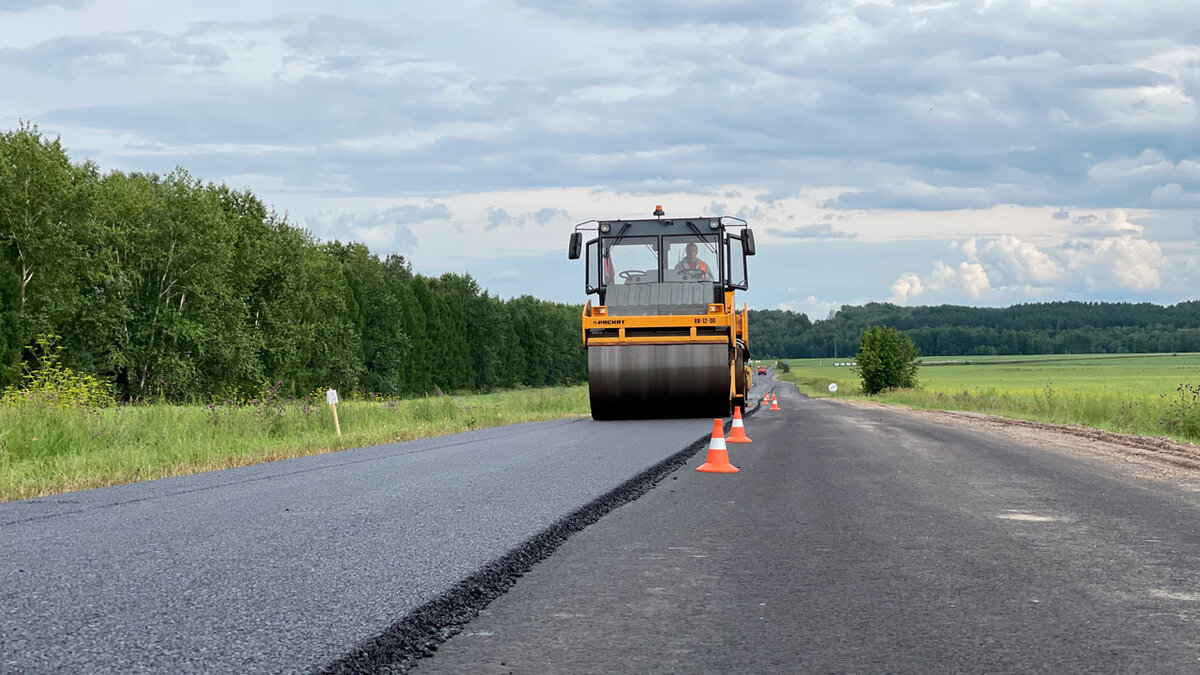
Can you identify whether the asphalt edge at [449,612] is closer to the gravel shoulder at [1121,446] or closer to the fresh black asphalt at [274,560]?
the fresh black asphalt at [274,560]

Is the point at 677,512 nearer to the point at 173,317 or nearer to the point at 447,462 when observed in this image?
the point at 447,462

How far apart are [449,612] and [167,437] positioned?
12815 mm

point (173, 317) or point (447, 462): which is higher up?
point (173, 317)

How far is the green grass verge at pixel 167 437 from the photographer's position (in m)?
11.4

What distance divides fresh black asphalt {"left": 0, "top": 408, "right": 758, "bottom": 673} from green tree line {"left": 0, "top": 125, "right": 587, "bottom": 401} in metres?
27.3

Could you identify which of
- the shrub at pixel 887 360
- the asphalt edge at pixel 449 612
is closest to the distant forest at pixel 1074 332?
the shrub at pixel 887 360

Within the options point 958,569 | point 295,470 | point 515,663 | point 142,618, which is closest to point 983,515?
point 958,569

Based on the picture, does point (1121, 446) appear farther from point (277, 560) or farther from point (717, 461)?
point (277, 560)

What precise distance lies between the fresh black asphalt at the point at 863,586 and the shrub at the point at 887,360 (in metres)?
64.0

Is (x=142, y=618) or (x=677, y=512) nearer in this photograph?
(x=142, y=618)

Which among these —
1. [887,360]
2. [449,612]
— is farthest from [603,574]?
[887,360]

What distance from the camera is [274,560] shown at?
241 inches

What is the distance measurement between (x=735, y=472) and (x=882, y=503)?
281cm

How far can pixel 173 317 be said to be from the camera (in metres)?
45.8
